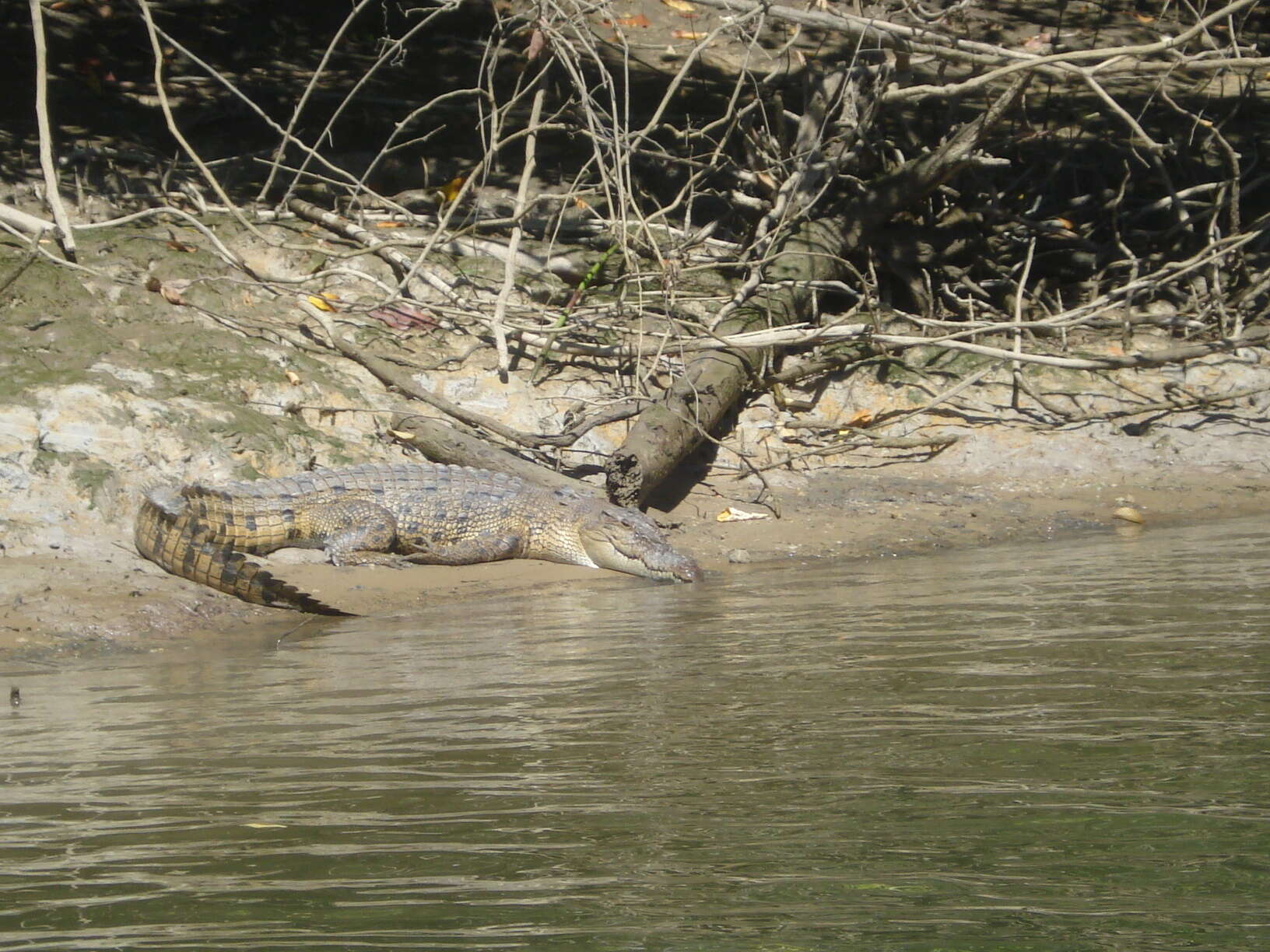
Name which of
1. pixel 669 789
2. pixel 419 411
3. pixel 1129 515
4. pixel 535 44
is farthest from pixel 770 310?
pixel 669 789

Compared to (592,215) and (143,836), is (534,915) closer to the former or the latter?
(143,836)

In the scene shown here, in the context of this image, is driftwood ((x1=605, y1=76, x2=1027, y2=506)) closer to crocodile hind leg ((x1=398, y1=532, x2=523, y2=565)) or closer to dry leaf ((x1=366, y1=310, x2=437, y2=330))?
crocodile hind leg ((x1=398, y1=532, x2=523, y2=565))

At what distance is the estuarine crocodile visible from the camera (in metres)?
6.16

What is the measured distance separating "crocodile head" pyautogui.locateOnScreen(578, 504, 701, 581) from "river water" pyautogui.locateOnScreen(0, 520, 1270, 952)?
58.1 inches

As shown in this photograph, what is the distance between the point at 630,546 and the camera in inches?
253

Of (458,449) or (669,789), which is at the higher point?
(669,789)

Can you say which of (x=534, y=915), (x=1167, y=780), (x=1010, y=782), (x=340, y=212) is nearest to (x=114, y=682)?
(x=534, y=915)

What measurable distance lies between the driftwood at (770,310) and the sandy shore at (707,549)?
380 mm

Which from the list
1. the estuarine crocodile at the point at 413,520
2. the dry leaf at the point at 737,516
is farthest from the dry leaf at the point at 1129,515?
the estuarine crocodile at the point at 413,520

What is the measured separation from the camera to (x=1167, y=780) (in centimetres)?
266

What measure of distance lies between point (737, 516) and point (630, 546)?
34.9 inches

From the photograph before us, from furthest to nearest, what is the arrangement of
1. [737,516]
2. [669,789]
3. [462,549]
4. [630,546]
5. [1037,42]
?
[1037,42], [737,516], [462,549], [630,546], [669,789]

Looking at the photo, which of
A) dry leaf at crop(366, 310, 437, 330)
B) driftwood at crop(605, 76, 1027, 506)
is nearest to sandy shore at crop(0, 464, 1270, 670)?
driftwood at crop(605, 76, 1027, 506)

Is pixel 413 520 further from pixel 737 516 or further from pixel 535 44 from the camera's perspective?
pixel 535 44
